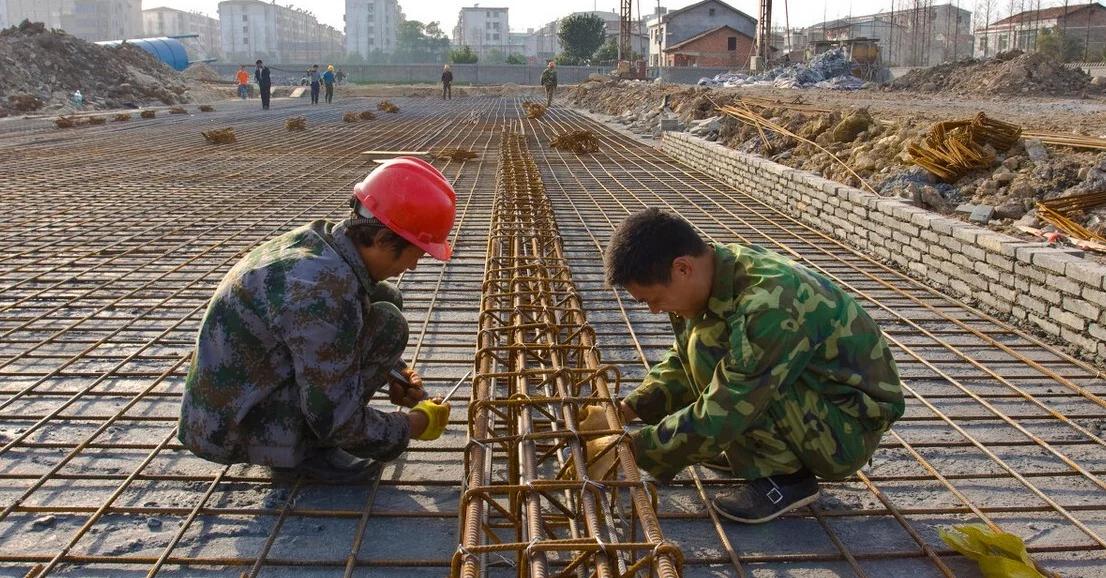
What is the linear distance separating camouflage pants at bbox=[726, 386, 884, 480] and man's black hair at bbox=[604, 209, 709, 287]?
438mm

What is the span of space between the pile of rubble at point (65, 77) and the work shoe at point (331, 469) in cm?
1930

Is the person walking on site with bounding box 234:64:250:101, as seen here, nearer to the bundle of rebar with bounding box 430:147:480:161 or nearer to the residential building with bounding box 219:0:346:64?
the bundle of rebar with bounding box 430:147:480:161

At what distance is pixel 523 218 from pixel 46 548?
3.61 meters

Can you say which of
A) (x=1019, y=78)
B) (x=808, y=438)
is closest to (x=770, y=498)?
(x=808, y=438)

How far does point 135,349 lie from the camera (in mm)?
3557

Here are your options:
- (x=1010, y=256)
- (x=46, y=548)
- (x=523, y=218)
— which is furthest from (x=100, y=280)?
(x=1010, y=256)

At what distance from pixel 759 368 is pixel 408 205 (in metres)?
0.92

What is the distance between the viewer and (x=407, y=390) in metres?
2.57

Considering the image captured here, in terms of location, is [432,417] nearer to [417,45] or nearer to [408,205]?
[408,205]

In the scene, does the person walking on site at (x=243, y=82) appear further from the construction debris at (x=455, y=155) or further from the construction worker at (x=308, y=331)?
the construction worker at (x=308, y=331)

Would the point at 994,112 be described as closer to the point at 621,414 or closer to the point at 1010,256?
the point at 1010,256

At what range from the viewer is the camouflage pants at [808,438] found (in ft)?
6.89

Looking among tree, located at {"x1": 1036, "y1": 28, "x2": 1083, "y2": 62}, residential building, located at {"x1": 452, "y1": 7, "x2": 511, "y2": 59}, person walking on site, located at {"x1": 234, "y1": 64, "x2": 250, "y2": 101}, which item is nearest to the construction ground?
person walking on site, located at {"x1": 234, "y1": 64, "x2": 250, "y2": 101}

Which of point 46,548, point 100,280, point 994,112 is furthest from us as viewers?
point 994,112
